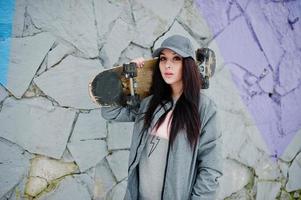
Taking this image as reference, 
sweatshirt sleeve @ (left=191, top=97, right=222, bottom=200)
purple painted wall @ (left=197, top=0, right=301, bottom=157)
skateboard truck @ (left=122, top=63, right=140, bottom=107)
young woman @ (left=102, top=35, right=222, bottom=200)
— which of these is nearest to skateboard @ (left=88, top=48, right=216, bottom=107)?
skateboard truck @ (left=122, top=63, right=140, bottom=107)

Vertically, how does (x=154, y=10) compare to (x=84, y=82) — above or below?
above

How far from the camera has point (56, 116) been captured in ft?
9.14

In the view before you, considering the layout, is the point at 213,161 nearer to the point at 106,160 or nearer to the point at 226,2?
the point at 106,160

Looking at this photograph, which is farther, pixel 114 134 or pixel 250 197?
pixel 250 197

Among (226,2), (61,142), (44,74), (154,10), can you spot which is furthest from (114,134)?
(226,2)

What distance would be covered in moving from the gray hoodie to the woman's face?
0.17 metres

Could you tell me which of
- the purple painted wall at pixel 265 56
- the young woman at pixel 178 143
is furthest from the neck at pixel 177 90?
the purple painted wall at pixel 265 56

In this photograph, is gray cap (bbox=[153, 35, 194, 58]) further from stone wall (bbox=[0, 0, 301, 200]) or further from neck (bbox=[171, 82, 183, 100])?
stone wall (bbox=[0, 0, 301, 200])

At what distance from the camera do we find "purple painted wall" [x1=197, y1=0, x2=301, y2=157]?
12.0ft

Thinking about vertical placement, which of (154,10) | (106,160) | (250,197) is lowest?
(250,197)

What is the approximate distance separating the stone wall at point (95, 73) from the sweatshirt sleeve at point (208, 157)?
0.97 m

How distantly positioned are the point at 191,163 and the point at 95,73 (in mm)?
1020

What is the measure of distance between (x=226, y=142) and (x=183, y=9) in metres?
1.25

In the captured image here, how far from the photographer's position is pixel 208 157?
2.23 metres
